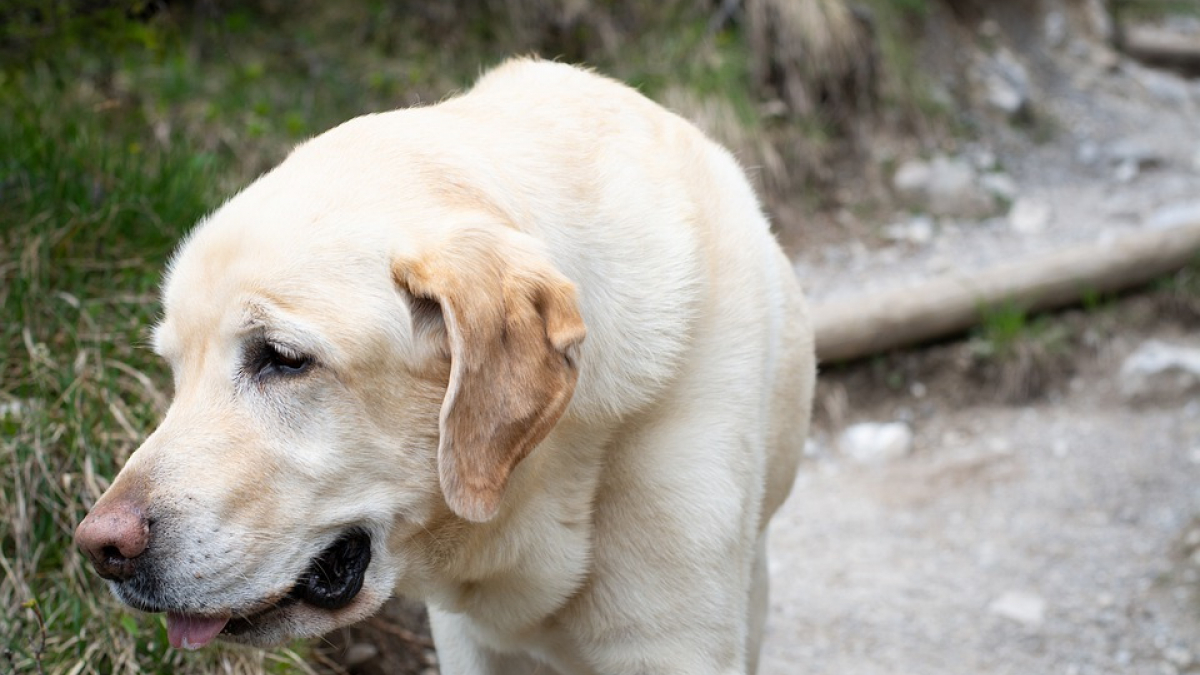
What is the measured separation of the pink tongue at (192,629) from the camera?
81.8 inches

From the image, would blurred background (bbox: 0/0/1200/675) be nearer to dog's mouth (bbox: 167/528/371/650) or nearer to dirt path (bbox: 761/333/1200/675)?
dirt path (bbox: 761/333/1200/675)

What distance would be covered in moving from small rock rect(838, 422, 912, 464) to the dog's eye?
3.89 meters

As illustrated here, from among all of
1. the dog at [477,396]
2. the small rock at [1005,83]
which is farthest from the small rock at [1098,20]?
the dog at [477,396]

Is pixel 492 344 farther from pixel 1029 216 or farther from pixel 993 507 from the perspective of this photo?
pixel 1029 216

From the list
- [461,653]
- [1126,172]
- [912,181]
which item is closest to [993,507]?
[912,181]

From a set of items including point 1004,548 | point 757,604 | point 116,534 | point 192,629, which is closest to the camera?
point 116,534

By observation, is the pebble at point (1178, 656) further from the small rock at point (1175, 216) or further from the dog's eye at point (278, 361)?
the dog's eye at point (278, 361)

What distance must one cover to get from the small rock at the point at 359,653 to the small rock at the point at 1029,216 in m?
4.96

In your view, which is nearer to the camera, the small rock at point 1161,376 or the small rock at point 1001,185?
the small rock at point 1161,376

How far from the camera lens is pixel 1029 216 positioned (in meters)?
7.13

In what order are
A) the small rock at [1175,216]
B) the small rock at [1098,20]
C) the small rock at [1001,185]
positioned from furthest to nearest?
the small rock at [1098,20]
the small rock at [1001,185]
the small rock at [1175,216]

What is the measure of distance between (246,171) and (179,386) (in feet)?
11.4

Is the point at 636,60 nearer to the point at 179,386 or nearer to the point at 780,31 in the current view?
the point at 780,31

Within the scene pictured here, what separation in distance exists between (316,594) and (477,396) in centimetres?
50
